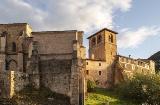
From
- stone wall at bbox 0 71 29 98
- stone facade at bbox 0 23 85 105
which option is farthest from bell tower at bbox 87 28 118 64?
stone wall at bbox 0 71 29 98

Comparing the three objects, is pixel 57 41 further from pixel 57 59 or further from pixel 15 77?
pixel 15 77

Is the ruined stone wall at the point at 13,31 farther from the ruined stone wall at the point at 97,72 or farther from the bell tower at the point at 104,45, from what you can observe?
the bell tower at the point at 104,45

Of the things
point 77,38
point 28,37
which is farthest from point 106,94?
point 28,37

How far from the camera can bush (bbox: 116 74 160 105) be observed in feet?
159

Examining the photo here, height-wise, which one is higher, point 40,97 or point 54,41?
point 54,41

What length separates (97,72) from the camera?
72.4 m

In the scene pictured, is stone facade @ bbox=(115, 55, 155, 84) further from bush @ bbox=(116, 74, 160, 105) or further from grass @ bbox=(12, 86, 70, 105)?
grass @ bbox=(12, 86, 70, 105)

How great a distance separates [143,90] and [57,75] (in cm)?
1296

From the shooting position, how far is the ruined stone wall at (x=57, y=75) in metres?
50.7

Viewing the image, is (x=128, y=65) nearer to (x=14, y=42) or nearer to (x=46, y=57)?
(x=14, y=42)

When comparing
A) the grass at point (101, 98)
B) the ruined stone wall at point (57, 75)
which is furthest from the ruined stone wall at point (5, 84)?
the grass at point (101, 98)

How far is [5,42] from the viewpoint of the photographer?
58.4 m

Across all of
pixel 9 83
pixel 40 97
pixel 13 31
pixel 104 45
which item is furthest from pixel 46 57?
pixel 104 45

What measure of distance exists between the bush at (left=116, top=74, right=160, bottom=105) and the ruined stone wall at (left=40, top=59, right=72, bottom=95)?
8827mm
